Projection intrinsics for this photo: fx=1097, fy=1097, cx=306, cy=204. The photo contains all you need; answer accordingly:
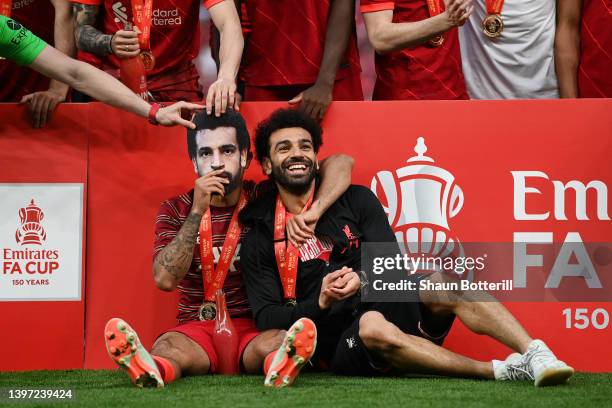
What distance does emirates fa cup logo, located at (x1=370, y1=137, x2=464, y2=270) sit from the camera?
592 centimetres

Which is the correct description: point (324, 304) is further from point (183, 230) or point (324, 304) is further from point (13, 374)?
point (13, 374)

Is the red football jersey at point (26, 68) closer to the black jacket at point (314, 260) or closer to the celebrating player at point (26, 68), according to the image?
the celebrating player at point (26, 68)

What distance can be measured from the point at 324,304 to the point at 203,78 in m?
4.37

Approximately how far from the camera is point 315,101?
6031mm

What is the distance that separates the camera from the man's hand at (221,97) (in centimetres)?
572

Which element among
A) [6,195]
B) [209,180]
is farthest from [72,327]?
[209,180]

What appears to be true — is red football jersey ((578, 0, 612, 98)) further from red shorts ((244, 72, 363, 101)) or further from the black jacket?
the black jacket

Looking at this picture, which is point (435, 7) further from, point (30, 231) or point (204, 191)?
point (30, 231)

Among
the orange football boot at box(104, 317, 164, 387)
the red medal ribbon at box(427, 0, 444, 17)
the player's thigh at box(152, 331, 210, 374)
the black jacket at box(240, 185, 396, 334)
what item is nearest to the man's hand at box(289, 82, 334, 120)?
the black jacket at box(240, 185, 396, 334)

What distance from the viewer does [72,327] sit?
5.94m

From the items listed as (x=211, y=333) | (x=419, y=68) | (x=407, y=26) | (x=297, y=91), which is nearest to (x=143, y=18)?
(x=297, y=91)

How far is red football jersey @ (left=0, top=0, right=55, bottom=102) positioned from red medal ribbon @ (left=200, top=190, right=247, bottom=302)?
6.01 ft

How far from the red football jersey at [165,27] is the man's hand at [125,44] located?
0.41 meters

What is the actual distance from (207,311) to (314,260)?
62 centimetres
